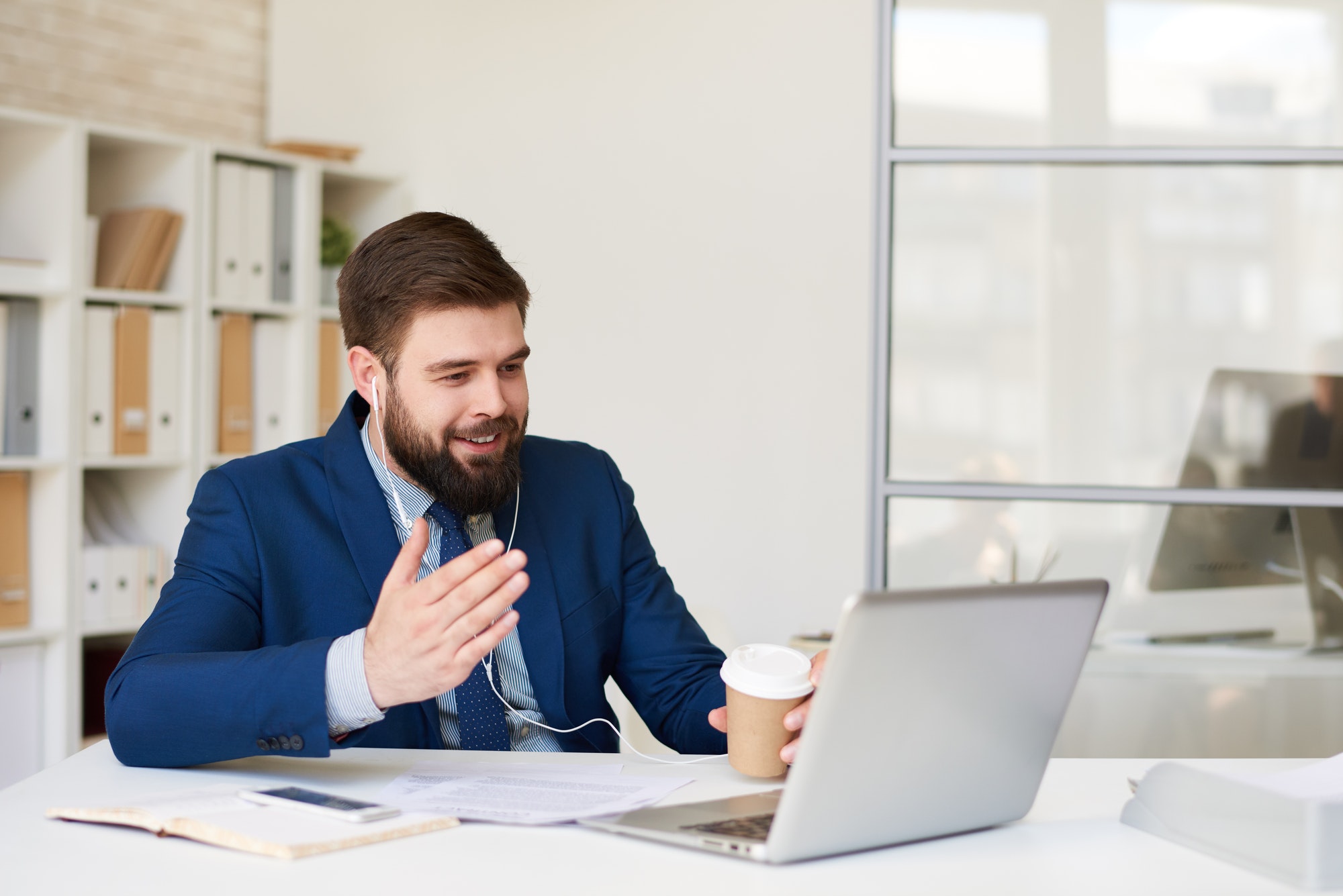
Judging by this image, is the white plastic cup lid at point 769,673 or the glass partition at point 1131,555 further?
the glass partition at point 1131,555

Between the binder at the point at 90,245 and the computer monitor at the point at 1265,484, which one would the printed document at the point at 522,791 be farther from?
the binder at the point at 90,245

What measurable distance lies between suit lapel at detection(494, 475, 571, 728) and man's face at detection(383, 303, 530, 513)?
0.30 feet

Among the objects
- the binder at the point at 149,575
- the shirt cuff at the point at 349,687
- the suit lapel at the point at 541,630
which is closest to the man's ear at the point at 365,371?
the suit lapel at the point at 541,630

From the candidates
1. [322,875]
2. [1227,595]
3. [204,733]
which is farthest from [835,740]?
[1227,595]

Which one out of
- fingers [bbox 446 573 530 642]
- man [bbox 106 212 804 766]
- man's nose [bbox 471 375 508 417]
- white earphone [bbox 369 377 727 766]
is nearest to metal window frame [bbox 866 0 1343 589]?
man [bbox 106 212 804 766]

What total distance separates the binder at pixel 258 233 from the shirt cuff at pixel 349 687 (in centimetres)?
275

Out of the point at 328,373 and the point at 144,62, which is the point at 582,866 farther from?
the point at 144,62

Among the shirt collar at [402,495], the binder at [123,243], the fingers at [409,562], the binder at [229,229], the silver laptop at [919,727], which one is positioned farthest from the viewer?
the binder at [229,229]

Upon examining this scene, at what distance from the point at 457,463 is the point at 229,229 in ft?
7.88

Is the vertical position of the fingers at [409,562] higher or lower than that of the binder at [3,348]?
lower

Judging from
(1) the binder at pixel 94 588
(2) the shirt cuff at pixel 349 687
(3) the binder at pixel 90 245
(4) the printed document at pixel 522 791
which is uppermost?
(3) the binder at pixel 90 245

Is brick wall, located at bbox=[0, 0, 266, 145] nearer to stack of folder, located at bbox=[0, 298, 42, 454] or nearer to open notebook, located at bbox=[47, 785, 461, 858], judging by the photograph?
stack of folder, located at bbox=[0, 298, 42, 454]

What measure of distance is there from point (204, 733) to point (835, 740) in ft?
2.18

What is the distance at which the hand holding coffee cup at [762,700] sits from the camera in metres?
1.26
